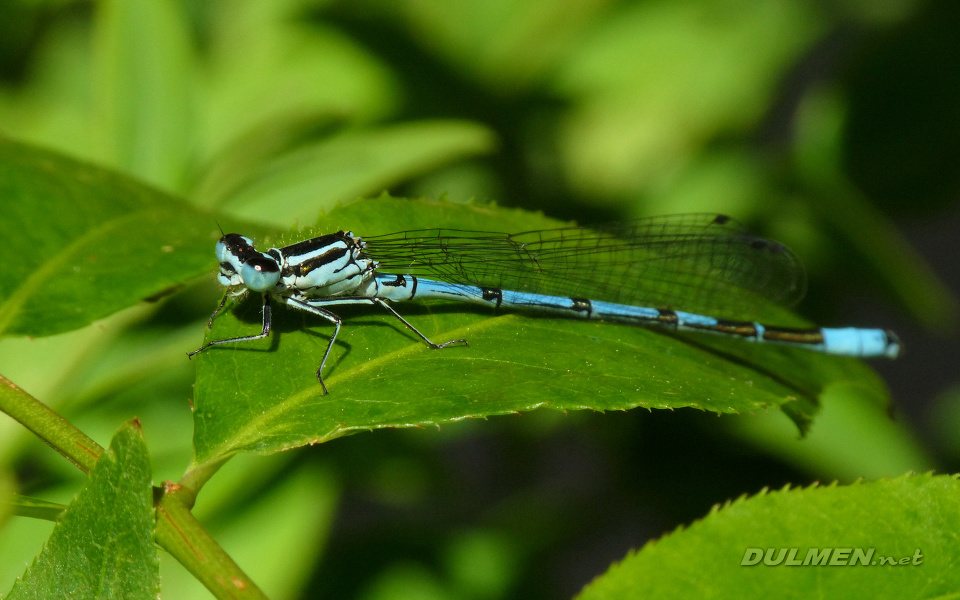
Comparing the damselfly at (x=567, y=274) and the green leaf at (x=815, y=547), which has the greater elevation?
the damselfly at (x=567, y=274)

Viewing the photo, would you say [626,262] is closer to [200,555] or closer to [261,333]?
→ [261,333]

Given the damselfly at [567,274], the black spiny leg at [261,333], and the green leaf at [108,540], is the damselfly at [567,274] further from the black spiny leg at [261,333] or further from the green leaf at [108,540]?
the green leaf at [108,540]

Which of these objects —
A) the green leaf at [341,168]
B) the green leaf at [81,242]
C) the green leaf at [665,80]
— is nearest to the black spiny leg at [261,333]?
the green leaf at [81,242]

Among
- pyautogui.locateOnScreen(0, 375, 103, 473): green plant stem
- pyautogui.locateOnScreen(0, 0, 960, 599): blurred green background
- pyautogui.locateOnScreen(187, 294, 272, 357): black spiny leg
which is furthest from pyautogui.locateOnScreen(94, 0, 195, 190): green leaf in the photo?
pyautogui.locateOnScreen(0, 375, 103, 473): green plant stem

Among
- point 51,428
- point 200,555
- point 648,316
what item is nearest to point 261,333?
point 51,428

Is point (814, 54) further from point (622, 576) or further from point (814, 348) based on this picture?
point (622, 576)

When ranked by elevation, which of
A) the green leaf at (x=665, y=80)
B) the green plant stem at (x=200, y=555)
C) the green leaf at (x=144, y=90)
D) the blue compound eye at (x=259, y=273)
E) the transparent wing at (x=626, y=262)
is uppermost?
the green leaf at (x=665, y=80)
